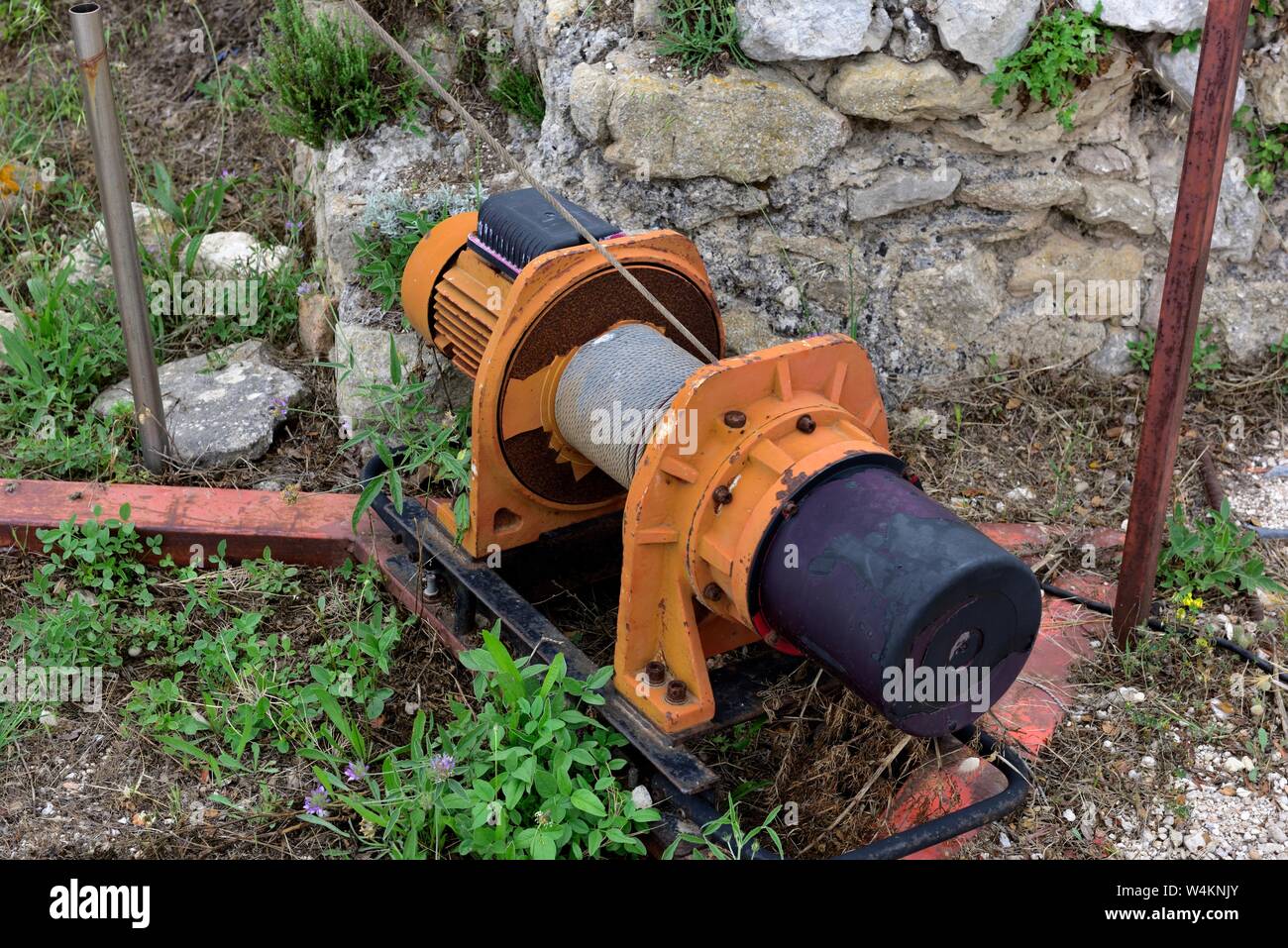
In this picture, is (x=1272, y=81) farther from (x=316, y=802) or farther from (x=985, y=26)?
(x=316, y=802)

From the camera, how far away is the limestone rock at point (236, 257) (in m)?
4.54

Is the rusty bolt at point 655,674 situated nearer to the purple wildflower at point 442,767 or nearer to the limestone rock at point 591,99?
the purple wildflower at point 442,767

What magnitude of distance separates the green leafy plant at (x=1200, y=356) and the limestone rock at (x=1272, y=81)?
2.23ft

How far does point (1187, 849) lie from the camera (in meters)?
2.74

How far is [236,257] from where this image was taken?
4.59 metres

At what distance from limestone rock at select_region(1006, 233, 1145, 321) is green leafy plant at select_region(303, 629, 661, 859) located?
2.17 m

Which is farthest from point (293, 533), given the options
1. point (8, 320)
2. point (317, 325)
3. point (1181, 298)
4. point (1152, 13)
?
point (1152, 13)

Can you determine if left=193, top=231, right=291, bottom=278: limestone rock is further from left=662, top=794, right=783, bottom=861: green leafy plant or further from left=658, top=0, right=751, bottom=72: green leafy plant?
left=662, top=794, right=783, bottom=861: green leafy plant

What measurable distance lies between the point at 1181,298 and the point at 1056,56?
1.06m

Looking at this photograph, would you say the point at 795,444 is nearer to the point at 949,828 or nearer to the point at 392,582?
the point at 949,828

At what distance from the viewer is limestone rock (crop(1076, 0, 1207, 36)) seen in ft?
12.1

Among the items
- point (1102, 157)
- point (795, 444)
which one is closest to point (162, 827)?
point (795, 444)

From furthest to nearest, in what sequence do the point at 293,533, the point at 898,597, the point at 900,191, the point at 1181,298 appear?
the point at 900,191, the point at 293,533, the point at 1181,298, the point at 898,597

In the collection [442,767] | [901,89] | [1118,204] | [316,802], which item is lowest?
[316,802]
